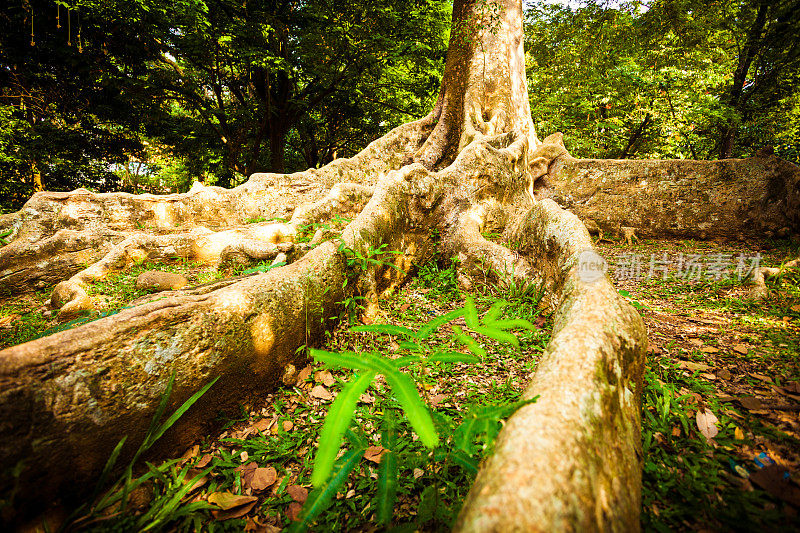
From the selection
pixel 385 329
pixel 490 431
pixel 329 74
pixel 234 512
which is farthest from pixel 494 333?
pixel 329 74

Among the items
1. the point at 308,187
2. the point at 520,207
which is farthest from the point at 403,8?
the point at 520,207

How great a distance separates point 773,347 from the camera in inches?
84.9

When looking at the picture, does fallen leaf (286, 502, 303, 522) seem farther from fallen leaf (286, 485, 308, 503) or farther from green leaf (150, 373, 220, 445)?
green leaf (150, 373, 220, 445)

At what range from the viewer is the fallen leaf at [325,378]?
2.32 metres

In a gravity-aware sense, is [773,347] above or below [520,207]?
below

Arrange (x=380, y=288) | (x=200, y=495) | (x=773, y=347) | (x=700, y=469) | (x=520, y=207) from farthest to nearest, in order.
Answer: (x=520, y=207)
(x=380, y=288)
(x=773, y=347)
(x=200, y=495)
(x=700, y=469)

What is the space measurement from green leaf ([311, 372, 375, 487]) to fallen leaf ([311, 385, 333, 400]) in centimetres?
140

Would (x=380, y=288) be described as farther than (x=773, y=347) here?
Yes

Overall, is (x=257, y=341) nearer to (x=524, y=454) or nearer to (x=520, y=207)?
(x=524, y=454)

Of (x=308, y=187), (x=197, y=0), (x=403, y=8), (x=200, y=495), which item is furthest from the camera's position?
(x=403, y=8)

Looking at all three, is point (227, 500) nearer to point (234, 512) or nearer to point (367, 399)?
point (234, 512)

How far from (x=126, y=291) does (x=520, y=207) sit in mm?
5903

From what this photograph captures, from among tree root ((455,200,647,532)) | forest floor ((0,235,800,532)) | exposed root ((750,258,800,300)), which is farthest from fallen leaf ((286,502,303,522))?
exposed root ((750,258,800,300))

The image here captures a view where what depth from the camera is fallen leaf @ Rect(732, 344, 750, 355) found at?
7.15ft
